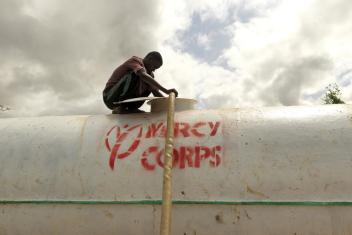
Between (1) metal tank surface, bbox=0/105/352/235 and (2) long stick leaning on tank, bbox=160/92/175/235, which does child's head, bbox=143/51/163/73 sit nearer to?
(1) metal tank surface, bbox=0/105/352/235

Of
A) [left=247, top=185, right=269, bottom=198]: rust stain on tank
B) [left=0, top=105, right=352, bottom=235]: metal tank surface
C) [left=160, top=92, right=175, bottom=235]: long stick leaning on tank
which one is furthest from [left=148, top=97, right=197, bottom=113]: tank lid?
[left=247, top=185, right=269, bottom=198]: rust stain on tank

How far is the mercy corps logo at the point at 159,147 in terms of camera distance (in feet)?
12.1

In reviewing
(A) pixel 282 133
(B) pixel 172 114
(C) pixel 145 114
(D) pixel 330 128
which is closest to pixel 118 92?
(C) pixel 145 114

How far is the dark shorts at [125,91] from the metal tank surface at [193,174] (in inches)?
22.1

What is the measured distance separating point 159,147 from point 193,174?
0.52 meters

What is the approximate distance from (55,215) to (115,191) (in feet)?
2.44

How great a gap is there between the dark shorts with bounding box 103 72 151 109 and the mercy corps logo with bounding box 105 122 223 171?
721 millimetres

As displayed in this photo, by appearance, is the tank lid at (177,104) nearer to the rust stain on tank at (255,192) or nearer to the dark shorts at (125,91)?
the dark shorts at (125,91)

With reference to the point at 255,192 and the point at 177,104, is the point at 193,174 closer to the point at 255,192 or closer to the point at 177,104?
the point at 255,192

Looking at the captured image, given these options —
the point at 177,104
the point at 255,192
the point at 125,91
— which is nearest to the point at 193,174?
the point at 255,192

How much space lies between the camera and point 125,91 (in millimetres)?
4789

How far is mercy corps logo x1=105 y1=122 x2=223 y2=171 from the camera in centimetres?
368

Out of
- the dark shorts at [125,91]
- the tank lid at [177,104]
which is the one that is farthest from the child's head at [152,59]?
the tank lid at [177,104]

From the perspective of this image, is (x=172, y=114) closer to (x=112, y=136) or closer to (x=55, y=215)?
(x=112, y=136)
